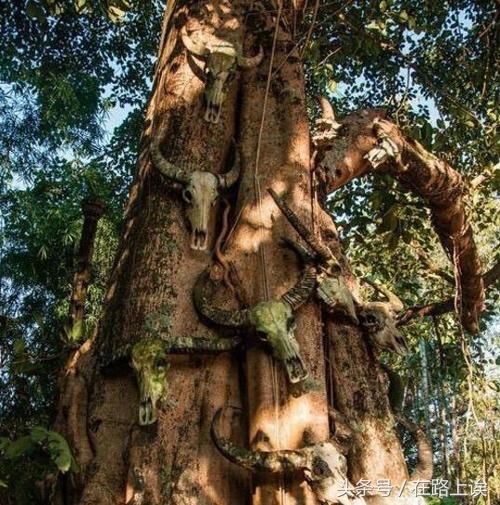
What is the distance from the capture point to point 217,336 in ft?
8.93

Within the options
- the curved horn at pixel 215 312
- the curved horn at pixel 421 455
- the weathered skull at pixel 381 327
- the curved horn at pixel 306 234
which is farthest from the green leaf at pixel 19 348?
the curved horn at pixel 421 455

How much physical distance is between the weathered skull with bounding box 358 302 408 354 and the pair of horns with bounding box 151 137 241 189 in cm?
86

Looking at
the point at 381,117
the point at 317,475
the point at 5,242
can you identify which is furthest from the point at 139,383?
the point at 5,242

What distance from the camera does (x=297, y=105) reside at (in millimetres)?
3590

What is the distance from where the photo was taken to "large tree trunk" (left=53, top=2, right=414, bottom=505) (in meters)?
2.44

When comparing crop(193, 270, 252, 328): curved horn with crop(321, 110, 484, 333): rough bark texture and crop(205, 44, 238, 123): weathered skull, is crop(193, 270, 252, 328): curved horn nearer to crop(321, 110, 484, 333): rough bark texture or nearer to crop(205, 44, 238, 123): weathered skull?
crop(205, 44, 238, 123): weathered skull

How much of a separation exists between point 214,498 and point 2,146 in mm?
8115

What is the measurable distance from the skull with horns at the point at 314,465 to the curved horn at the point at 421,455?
1.58ft

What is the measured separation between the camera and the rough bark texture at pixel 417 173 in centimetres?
393

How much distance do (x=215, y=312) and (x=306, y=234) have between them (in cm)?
52

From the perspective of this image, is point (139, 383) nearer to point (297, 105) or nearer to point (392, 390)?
point (392, 390)

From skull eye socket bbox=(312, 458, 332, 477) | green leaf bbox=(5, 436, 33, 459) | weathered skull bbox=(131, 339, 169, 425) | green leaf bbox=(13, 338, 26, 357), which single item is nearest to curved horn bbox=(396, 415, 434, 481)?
skull eye socket bbox=(312, 458, 332, 477)

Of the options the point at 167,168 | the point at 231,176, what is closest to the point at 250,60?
the point at 231,176

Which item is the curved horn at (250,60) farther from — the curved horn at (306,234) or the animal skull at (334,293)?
the animal skull at (334,293)
